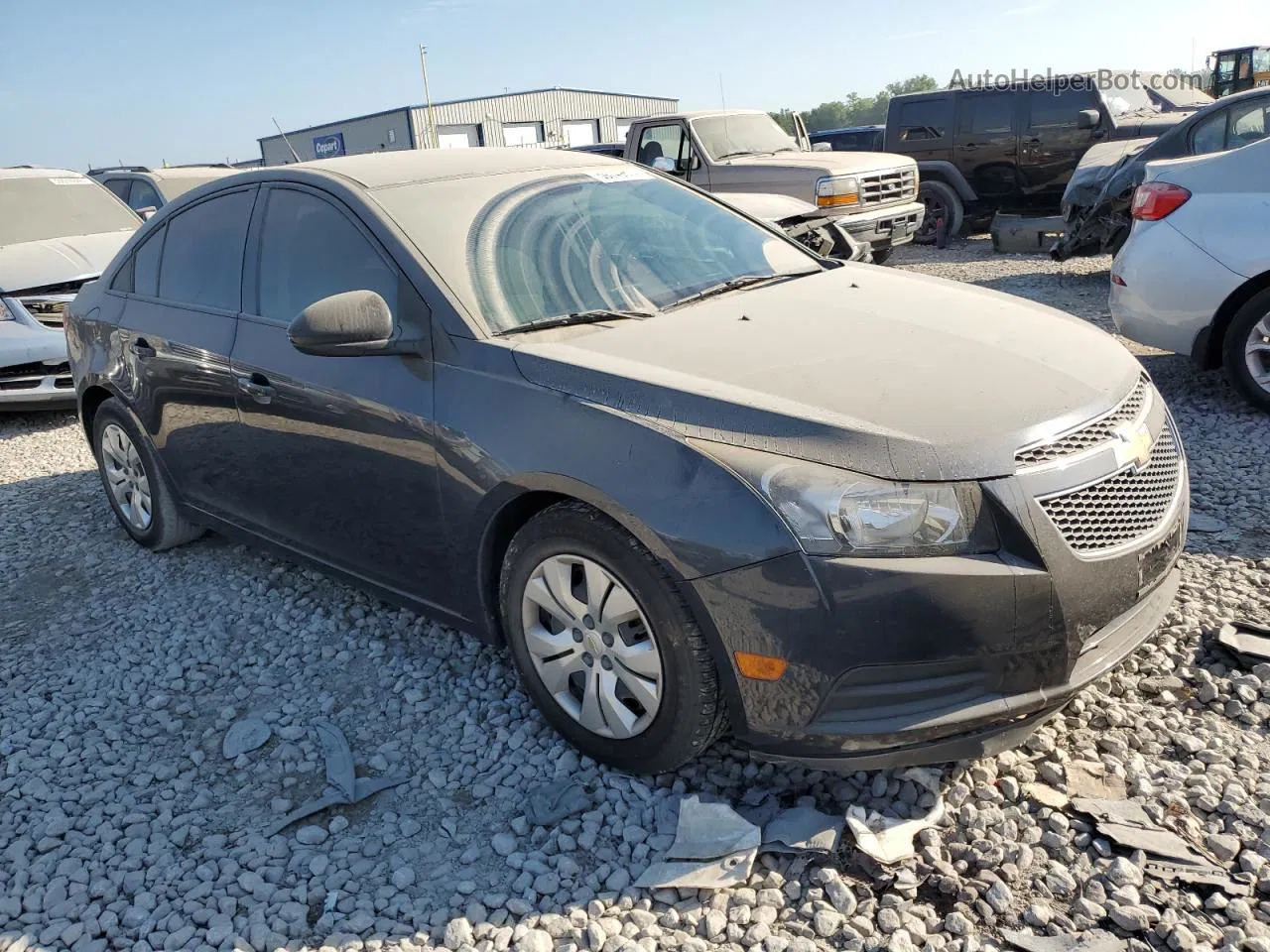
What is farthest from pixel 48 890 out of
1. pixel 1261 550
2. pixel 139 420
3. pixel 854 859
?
pixel 1261 550

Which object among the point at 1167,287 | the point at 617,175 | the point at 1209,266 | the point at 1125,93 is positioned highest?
the point at 1125,93

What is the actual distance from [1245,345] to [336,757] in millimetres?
5174

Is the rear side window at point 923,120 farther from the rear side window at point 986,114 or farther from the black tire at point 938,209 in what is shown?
the black tire at point 938,209

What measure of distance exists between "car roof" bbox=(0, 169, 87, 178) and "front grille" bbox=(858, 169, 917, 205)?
7821 mm

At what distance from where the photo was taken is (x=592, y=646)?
2.90 m

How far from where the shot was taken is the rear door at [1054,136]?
1288cm

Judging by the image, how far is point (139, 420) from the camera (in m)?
4.71


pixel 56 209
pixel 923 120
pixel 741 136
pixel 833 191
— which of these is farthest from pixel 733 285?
pixel 923 120

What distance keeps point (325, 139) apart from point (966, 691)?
56.7 m

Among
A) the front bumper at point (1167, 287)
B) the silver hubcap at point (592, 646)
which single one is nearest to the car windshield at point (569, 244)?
the silver hubcap at point (592, 646)

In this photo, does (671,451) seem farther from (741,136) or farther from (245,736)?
(741,136)

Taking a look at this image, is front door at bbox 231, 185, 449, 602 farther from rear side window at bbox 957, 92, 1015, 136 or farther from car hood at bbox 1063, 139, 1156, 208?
rear side window at bbox 957, 92, 1015, 136

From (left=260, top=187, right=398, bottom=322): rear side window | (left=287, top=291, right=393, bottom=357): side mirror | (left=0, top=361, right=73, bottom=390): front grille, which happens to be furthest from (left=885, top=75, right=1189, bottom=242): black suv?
(left=287, top=291, right=393, bottom=357): side mirror

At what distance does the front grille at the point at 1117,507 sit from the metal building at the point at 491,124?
4604 cm
